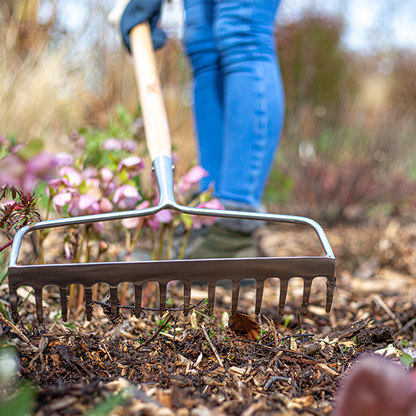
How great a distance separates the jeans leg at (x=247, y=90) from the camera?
141cm

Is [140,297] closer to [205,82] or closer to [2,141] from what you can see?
[2,141]

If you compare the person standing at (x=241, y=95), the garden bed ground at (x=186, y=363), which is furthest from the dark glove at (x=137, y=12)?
the garden bed ground at (x=186, y=363)

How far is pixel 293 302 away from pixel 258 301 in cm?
59

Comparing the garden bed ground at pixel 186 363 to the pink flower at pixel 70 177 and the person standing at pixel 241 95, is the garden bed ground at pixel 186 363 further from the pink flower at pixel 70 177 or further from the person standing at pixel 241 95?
the person standing at pixel 241 95

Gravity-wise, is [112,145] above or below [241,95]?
below

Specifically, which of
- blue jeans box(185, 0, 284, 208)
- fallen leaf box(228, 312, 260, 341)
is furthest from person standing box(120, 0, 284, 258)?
fallen leaf box(228, 312, 260, 341)

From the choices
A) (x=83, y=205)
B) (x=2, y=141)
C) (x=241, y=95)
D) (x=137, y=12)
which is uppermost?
(x=137, y=12)

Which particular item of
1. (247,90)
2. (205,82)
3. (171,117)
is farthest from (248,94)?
(171,117)

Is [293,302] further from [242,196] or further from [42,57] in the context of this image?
[42,57]

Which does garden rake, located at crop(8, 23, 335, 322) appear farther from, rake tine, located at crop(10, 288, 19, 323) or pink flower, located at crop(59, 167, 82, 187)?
pink flower, located at crop(59, 167, 82, 187)

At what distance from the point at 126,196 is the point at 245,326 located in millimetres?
434

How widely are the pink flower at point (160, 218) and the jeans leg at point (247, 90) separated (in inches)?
19.8

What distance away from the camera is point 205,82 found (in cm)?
173

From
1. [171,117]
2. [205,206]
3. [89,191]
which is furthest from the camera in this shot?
[171,117]
